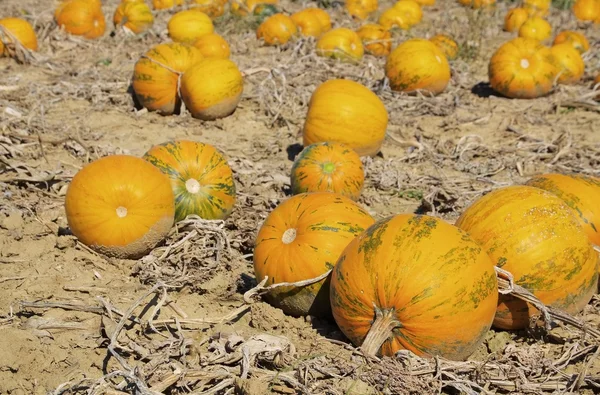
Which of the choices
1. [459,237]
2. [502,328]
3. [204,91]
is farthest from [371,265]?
[204,91]

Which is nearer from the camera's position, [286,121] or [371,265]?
[371,265]

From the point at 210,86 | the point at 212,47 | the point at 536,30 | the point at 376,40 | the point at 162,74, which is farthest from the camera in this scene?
the point at 536,30

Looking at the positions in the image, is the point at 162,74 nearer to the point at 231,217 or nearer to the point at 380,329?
the point at 231,217

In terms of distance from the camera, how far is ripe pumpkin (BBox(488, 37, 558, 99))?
29.7 feet

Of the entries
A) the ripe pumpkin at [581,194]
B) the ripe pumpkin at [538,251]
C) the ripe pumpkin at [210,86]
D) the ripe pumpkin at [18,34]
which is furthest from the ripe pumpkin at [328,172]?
the ripe pumpkin at [18,34]

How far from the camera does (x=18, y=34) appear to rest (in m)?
10.1

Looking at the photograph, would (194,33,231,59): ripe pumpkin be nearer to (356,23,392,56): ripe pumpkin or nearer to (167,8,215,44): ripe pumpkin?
(167,8,215,44): ripe pumpkin

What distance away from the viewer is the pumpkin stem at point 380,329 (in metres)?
3.43

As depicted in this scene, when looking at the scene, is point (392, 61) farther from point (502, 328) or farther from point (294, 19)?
point (502, 328)

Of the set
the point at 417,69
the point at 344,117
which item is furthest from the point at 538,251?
the point at 417,69

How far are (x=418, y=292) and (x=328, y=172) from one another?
2392 millimetres

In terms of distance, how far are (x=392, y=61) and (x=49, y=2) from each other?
8831 millimetres

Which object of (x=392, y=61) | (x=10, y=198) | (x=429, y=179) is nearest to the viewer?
(x=10, y=198)

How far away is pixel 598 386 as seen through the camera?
3430 millimetres
